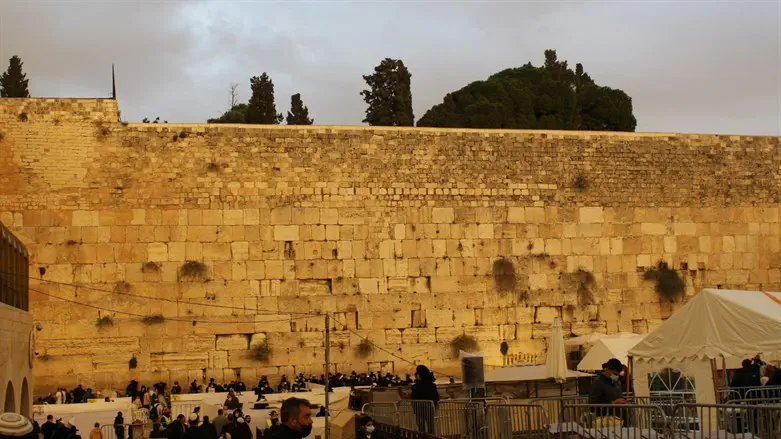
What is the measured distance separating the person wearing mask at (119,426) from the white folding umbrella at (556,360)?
245 inches

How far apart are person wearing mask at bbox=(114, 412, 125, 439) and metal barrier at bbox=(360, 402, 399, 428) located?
3.65 m

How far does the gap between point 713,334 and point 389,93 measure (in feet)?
65.9

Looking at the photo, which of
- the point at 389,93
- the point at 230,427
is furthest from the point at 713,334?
the point at 389,93

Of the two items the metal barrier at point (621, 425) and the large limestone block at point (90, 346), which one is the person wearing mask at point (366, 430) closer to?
the metal barrier at point (621, 425)

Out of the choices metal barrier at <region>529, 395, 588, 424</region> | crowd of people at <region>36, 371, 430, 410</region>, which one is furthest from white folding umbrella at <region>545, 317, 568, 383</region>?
metal barrier at <region>529, 395, 588, 424</region>

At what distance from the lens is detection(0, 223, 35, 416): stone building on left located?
1175 cm

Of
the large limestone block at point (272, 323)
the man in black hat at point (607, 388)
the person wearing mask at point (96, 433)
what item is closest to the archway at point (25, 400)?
the person wearing mask at point (96, 433)

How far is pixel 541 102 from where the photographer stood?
32031 mm

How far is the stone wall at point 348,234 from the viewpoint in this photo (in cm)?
1989

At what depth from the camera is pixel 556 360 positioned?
1756cm

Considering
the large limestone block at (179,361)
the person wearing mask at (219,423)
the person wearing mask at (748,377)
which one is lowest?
the person wearing mask at (219,423)

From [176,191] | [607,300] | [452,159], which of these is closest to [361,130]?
[452,159]

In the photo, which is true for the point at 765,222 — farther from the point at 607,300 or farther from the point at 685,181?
the point at 607,300

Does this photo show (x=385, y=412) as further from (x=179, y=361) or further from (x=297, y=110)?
(x=297, y=110)
